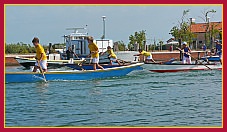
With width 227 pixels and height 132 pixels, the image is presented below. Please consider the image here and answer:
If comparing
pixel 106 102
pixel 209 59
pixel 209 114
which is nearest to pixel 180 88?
pixel 106 102

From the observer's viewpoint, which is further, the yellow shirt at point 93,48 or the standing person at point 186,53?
the standing person at point 186,53

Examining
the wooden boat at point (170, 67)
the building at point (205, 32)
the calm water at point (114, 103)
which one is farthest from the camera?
the building at point (205, 32)

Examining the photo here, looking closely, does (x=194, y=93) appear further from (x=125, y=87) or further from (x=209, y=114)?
(x=209, y=114)

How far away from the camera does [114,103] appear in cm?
1259

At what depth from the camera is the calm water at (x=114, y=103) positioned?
1009 centimetres

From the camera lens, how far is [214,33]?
5716cm

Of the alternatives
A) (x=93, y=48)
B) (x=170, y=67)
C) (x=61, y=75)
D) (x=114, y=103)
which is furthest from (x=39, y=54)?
(x=170, y=67)

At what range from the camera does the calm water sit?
10086 mm

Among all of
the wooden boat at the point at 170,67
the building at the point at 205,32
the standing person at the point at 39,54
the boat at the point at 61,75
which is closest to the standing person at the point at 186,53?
the wooden boat at the point at 170,67

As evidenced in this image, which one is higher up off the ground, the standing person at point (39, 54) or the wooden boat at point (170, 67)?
the standing person at point (39, 54)

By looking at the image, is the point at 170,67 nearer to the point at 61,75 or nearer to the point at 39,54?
the point at 61,75

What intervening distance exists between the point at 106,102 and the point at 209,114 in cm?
313

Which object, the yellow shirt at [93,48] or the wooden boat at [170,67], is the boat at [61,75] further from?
the wooden boat at [170,67]

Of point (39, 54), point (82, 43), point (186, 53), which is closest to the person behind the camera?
point (39, 54)
